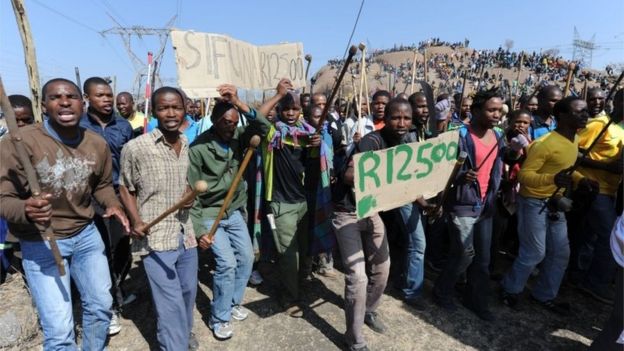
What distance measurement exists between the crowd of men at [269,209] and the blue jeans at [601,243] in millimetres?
14

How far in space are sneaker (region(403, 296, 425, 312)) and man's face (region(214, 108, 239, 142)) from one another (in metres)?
2.50

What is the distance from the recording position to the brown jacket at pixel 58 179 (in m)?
2.16

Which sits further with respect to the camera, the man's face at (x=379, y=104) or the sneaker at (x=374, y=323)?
the man's face at (x=379, y=104)

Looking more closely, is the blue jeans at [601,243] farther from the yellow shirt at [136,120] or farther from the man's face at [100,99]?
the yellow shirt at [136,120]

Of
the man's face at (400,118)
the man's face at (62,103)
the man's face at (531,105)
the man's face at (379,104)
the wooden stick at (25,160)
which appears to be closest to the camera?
the wooden stick at (25,160)

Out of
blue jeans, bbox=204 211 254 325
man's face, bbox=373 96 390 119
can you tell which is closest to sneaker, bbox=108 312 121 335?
blue jeans, bbox=204 211 254 325

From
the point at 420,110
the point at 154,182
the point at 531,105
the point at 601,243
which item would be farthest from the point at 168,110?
the point at 531,105

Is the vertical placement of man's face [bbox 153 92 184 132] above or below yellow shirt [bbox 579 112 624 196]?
above

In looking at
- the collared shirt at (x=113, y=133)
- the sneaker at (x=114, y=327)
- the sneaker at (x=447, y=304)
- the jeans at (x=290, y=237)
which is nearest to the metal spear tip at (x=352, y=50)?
the jeans at (x=290, y=237)

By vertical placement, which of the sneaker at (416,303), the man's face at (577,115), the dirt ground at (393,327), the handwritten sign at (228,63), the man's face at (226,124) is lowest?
the dirt ground at (393,327)

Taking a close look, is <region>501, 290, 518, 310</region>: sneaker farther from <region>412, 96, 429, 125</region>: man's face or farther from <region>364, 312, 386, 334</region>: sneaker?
<region>412, 96, 429, 125</region>: man's face

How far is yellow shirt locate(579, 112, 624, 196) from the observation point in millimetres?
3631

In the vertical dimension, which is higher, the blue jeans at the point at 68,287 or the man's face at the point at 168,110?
the man's face at the point at 168,110

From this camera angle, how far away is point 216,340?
335 cm
